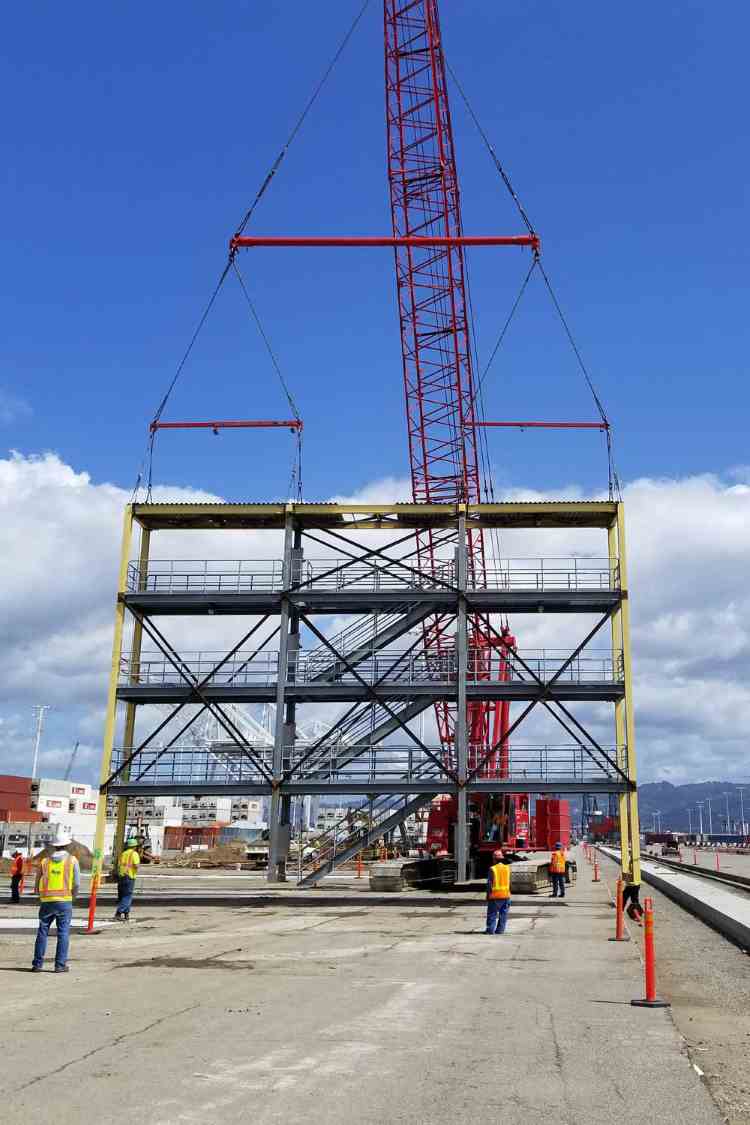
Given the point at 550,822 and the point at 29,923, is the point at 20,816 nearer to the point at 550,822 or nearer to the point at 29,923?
the point at 550,822

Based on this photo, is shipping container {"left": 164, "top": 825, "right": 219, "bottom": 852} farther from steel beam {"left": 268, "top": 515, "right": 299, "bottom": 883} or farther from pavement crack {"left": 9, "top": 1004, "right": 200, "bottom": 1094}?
pavement crack {"left": 9, "top": 1004, "right": 200, "bottom": 1094}

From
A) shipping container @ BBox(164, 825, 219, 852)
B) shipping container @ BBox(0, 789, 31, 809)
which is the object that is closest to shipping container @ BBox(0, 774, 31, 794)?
shipping container @ BBox(0, 789, 31, 809)

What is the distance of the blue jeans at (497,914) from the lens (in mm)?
20938

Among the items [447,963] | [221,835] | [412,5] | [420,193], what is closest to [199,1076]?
[447,963]

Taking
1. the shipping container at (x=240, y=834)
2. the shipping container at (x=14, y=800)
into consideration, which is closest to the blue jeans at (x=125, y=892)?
the shipping container at (x=14, y=800)

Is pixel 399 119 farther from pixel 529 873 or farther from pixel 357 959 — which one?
pixel 357 959

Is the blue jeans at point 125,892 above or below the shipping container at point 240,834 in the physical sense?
below

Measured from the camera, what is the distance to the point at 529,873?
35.0 meters

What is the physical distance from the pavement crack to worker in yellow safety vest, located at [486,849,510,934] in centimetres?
962

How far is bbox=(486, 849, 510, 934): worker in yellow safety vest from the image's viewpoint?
20047 mm

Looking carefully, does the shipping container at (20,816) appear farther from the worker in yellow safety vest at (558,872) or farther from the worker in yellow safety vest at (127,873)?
the worker in yellow safety vest at (127,873)

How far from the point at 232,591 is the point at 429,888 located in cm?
1371

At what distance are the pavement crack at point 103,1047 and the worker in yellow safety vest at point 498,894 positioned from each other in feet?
31.6

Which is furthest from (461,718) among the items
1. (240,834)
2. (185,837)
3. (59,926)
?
(240,834)
